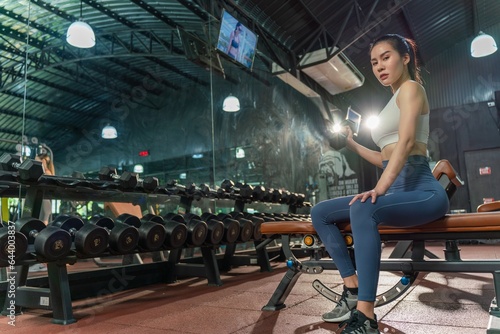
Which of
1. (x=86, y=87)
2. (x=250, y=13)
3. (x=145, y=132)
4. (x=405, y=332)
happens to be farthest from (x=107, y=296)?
(x=145, y=132)

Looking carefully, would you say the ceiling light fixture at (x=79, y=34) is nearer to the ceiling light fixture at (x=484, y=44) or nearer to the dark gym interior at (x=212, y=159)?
the dark gym interior at (x=212, y=159)

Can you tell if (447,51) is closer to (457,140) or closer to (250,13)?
(457,140)

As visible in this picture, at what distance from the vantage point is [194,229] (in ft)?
8.62

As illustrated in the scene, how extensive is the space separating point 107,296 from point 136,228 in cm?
55

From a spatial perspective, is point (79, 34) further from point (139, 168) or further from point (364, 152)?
point (364, 152)

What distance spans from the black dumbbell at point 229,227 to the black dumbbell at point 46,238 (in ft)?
3.85

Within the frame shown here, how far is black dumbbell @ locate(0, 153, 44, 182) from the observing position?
1.92m

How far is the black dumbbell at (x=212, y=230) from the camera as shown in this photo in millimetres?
2768

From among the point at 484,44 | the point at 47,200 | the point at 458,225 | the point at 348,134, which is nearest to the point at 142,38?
the point at 47,200

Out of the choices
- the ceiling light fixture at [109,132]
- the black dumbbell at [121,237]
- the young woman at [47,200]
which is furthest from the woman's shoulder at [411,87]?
the ceiling light fixture at [109,132]

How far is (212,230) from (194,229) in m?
0.18

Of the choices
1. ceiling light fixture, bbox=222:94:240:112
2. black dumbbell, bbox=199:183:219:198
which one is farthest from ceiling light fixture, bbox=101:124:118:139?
black dumbbell, bbox=199:183:219:198

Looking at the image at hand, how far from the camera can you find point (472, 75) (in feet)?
26.2

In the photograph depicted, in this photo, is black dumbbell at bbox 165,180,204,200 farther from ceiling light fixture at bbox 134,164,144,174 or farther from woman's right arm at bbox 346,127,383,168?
ceiling light fixture at bbox 134,164,144,174
